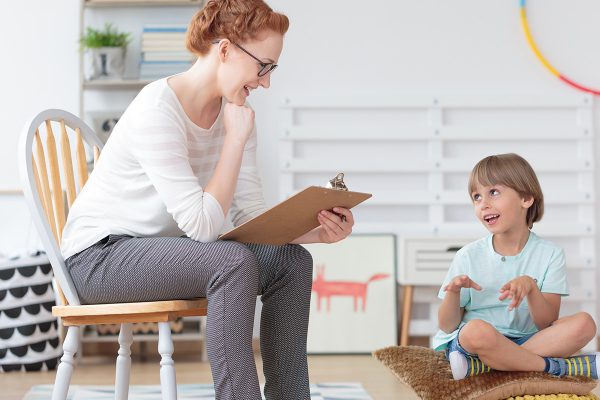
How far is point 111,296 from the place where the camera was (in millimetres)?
1735

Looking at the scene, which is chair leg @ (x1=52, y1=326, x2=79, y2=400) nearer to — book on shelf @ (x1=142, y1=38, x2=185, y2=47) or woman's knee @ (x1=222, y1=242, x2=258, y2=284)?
woman's knee @ (x1=222, y1=242, x2=258, y2=284)

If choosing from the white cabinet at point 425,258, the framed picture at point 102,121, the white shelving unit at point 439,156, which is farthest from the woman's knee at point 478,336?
the framed picture at point 102,121

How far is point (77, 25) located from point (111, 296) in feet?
8.19

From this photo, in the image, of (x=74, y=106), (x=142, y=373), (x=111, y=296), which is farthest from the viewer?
(x=74, y=106)

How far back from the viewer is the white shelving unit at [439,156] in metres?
3.98

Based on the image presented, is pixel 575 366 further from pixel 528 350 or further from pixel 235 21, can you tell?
pixel 235 21

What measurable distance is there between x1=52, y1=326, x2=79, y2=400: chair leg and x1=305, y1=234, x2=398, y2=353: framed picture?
2055mm

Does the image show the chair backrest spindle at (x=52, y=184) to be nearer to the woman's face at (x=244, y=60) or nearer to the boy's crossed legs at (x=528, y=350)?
the woman's face at (x=244, y=60)

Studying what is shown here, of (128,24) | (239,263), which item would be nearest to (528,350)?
(239,263)

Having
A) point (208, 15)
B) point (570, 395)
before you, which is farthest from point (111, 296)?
point (570, 395)

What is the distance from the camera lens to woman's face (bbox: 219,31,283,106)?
1790 millimetres

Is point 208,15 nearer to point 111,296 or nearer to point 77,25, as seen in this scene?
point 111,296

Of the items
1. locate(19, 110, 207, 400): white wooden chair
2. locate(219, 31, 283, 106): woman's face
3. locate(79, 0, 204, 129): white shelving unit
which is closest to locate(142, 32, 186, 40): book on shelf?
locate(79, 0, 204, 129): white shelving unit

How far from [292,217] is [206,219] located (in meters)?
0.16
